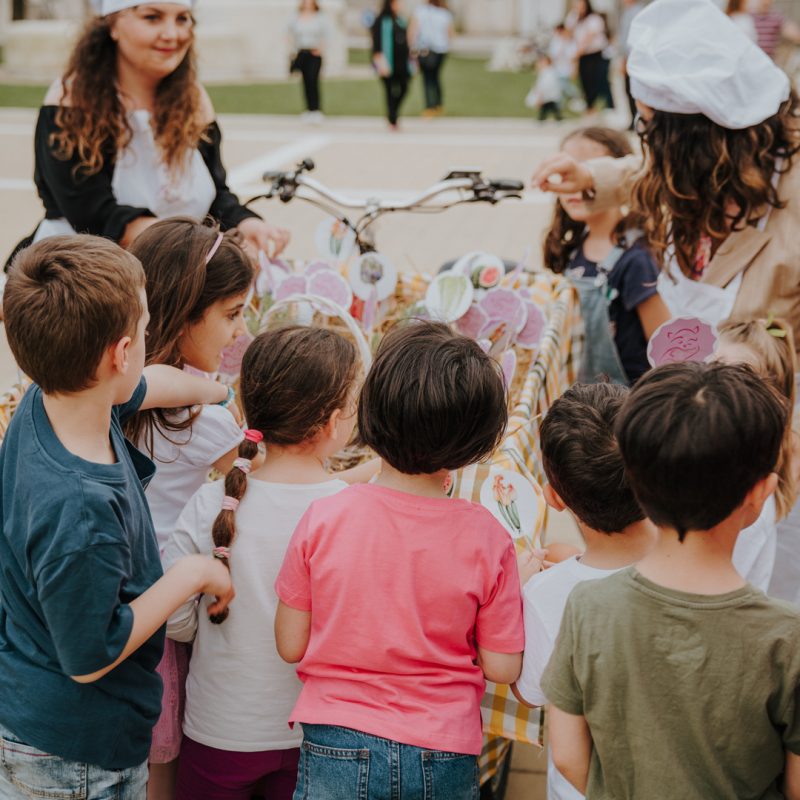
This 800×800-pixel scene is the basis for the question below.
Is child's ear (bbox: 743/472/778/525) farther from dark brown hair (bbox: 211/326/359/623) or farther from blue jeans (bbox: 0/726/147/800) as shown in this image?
blue jeans (bbox: 0/726/147/800)

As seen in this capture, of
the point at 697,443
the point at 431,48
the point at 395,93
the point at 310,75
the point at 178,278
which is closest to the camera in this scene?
the point at 697,443

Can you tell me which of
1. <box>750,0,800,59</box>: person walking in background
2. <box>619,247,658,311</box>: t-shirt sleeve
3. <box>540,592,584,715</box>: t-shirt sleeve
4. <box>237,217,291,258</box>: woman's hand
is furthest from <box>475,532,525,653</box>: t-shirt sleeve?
Result: <box>750,0,800,59</box>: person walking in background

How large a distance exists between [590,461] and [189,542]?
82cm

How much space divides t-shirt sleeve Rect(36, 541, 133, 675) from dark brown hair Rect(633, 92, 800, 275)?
1.93 m

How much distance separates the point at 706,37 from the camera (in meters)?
2.78

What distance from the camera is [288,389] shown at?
201cm

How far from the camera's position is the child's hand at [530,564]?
2023 mm

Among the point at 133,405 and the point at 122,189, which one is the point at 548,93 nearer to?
the point at 122,189

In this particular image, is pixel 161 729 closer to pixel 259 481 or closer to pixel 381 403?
pixel 259 481

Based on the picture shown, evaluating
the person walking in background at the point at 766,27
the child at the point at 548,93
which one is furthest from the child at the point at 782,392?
the child at the point at 548,93

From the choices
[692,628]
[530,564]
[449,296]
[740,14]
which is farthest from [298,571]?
[740,14]

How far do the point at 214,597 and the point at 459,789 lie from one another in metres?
0.60

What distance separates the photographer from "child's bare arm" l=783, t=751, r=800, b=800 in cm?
150

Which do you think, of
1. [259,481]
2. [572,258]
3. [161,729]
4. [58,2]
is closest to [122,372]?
[259,481]
